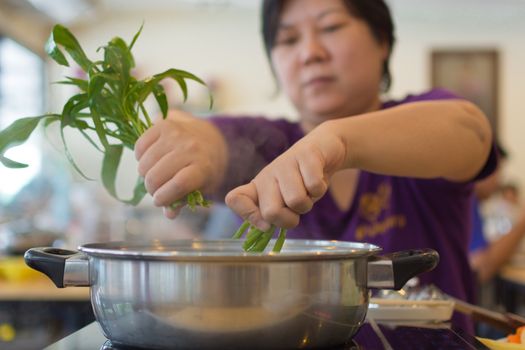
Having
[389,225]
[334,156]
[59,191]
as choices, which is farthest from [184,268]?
[59,191]

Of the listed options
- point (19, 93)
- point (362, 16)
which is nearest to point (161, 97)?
point (362, 16)

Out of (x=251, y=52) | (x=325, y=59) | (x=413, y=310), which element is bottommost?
(x=413, y=310)

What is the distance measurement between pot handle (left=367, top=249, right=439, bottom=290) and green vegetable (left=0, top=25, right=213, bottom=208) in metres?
0.20

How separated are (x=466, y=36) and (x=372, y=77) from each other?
440 cm

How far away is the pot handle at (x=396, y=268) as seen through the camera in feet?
1.85

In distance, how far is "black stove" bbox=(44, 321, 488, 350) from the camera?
533 mm

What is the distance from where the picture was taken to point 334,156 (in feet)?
2.02

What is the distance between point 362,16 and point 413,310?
1.88ft

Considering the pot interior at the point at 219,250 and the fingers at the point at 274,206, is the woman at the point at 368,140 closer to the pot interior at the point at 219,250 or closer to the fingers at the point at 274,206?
the pot interior at the point at 219,250

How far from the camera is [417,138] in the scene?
77 cm

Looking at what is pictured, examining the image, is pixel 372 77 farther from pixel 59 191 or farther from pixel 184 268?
pixel 59 191

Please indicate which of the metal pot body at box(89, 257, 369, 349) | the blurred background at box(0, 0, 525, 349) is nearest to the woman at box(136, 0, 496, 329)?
the metal pot body at box(89, 257, 369, 349)

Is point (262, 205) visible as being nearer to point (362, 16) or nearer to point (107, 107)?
point (107, 107)

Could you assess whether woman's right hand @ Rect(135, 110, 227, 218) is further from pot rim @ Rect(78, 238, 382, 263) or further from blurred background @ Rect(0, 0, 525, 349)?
blurred background @ Rect(0, 0, 525, 349)
